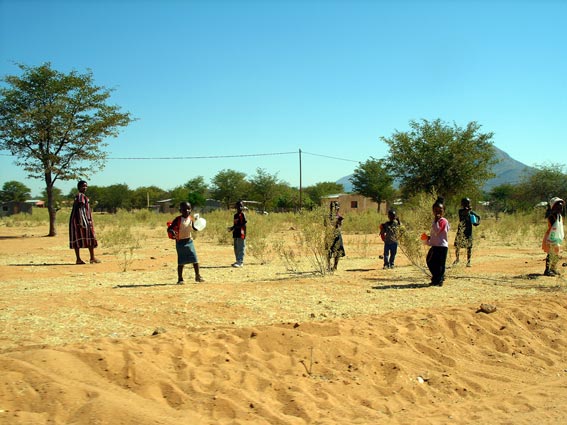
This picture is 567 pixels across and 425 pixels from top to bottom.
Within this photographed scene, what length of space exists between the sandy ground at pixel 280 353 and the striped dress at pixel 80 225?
2756 mm

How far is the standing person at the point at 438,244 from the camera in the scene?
896 cm

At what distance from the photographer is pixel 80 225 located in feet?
39.5

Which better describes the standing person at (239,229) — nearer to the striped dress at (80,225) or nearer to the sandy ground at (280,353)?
the sandy ground at (280,353)

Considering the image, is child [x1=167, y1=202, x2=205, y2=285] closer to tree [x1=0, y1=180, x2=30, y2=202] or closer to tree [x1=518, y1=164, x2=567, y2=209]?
tree [x1=518, y1=164, x2=567, y2=209]

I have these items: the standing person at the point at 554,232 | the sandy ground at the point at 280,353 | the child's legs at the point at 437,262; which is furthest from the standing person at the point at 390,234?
the standing person at the point at 554,232

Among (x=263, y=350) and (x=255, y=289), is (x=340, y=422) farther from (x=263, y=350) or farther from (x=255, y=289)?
(x=255, y=289)

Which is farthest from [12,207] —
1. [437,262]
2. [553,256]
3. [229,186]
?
[553,256]

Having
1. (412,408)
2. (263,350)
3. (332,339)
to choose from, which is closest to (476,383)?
(412,408)

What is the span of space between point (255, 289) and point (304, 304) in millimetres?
1387

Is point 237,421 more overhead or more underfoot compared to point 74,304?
more underfoot

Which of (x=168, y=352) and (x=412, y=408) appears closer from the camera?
(x=412, y=408)

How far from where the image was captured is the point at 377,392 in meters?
4.85

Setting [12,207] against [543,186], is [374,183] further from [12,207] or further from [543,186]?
[12,207]

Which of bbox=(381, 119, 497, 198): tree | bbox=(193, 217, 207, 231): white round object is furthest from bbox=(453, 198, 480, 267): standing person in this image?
bbox=(381, 119, 497, 198): tree
